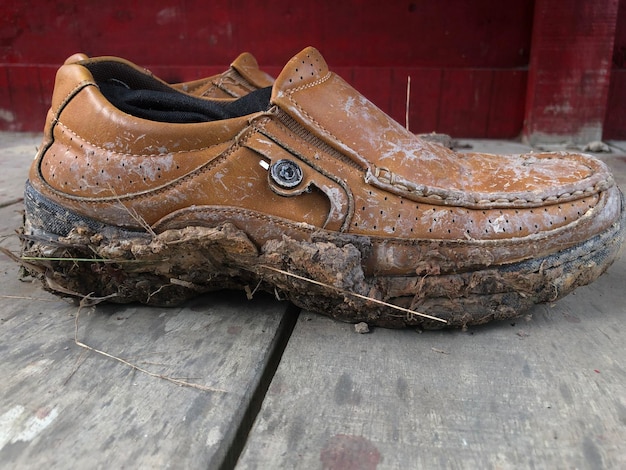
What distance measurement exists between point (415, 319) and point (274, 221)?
0.36 m

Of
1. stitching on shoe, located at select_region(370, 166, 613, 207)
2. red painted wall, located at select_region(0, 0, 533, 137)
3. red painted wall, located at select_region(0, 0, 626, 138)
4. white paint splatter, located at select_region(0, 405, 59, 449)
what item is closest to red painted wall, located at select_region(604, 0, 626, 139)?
red painted wall, located at select_region(0, 0, 626, 138)

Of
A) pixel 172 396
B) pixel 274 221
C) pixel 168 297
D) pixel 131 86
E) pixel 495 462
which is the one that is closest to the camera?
pixel 495 462

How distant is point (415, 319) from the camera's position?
3.42ft

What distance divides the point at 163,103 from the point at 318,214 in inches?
20.9

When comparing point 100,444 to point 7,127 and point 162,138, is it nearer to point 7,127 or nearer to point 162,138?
point 162,138

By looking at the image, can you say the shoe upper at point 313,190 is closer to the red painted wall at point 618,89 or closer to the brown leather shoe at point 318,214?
Result: the brown leather shoe at point 318,214

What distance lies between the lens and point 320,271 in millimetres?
1004

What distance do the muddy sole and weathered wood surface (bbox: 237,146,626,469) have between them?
6 cm

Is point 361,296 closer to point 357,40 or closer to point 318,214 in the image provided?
point 318,214

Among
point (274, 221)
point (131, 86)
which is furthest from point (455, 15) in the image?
point (274, 221)

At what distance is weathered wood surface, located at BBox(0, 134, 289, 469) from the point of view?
29.7 inches

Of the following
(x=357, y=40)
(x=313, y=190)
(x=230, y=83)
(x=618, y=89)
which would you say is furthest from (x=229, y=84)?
(x=618, y=89)

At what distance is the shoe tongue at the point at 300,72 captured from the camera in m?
1.05

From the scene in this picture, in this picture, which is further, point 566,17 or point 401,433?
point 566,17
